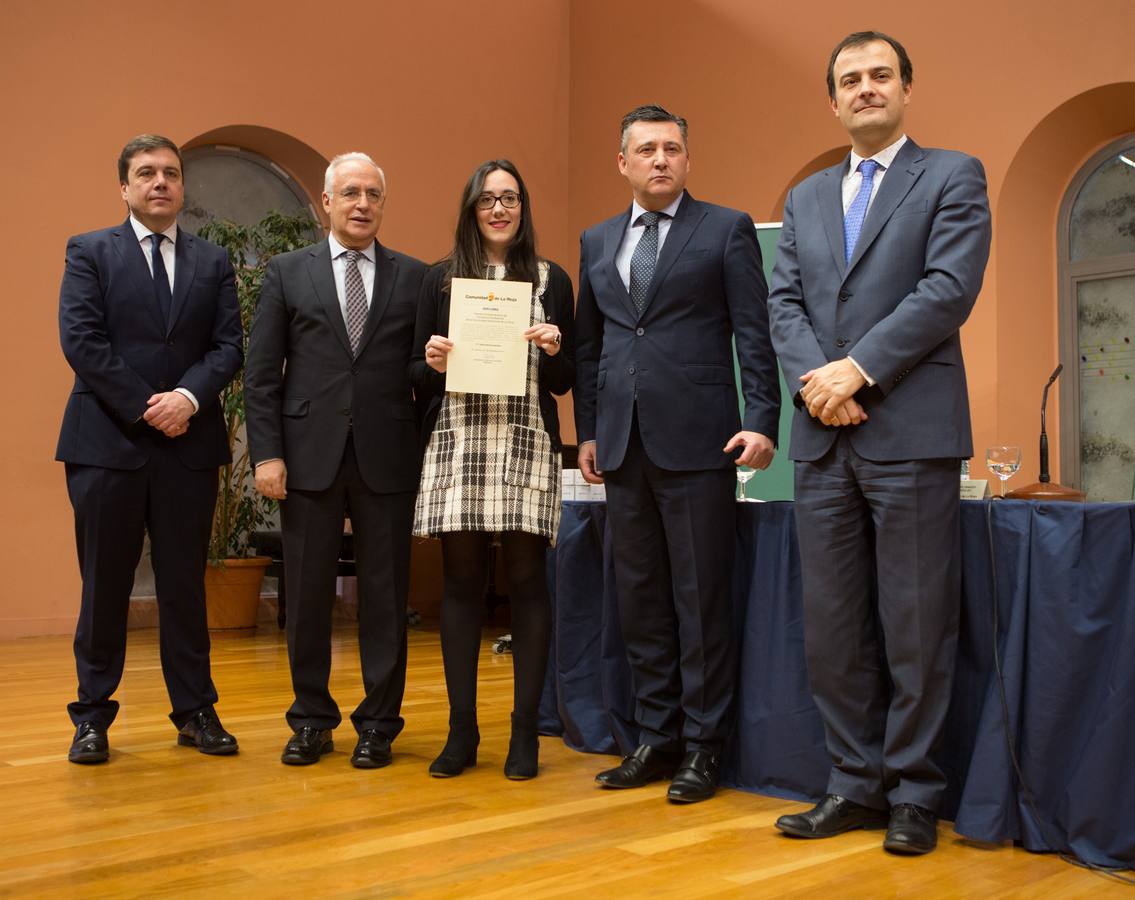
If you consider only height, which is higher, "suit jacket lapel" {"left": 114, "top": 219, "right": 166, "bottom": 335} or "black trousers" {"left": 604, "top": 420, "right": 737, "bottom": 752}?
"suit jacket lapel" {"left": 114, "top": 219, "right": 166, "bottom": 335}

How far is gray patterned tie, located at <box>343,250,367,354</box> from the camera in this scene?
10.2 ft

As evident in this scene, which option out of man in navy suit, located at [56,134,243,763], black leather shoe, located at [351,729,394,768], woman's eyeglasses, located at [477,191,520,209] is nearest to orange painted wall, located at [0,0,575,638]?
man in navy suit, located at [56,134,243,763]

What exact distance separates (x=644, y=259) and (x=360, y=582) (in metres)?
1.11

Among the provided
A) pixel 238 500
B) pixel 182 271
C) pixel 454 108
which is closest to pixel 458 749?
pixel 182 271

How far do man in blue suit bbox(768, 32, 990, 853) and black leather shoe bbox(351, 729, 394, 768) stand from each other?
44.0 inches

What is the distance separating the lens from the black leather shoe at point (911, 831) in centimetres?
232

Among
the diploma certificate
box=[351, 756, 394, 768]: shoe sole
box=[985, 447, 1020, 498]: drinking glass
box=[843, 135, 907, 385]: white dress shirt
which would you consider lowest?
box=[351, 756, 394, 768]: shoe sole

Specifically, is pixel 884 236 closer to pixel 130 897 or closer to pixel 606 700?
pixel 606 700

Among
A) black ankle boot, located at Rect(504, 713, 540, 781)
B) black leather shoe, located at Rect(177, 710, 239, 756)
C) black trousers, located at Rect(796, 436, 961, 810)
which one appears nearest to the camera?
black trousers, located at Rect(796, 436, 961, 810)

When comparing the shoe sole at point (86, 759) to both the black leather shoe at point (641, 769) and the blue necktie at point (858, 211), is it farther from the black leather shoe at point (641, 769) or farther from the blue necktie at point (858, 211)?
the blue necktie at point (858, 211)

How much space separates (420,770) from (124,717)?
51.3 inches

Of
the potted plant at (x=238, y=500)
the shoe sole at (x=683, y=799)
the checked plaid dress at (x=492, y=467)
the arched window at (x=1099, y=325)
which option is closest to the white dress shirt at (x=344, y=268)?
the checked plaid dress at (x=492, y=467)

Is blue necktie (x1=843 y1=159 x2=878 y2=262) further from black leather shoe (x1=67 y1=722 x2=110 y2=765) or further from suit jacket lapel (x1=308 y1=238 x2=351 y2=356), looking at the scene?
black leather shoe (x1=67 y1=722 x2=110 y2=765)

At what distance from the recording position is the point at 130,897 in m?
2.05
